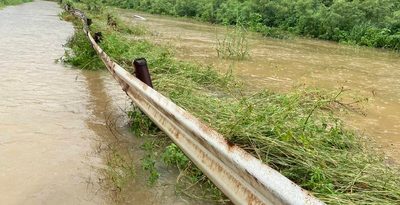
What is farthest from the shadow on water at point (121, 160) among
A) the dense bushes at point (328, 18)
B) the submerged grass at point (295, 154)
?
the dense bushes at point (328, 18)

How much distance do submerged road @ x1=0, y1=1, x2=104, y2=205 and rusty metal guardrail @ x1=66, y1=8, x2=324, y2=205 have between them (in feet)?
2.38

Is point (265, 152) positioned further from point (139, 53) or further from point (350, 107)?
point (139, 53)

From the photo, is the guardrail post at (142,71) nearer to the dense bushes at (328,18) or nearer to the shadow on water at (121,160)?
the shadow on water at (121,160)

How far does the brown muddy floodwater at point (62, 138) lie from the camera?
10.0ft

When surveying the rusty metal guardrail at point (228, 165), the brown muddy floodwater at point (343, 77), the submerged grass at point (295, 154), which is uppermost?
the rusty metal guardrail at point (228, 165)

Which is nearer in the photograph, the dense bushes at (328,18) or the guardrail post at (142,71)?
the guardrail post at (142,71)

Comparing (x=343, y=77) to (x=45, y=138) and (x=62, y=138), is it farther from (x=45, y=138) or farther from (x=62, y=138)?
(x=45, y=138)

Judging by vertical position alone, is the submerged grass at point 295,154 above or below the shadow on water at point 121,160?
above

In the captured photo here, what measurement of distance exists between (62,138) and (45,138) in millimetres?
150

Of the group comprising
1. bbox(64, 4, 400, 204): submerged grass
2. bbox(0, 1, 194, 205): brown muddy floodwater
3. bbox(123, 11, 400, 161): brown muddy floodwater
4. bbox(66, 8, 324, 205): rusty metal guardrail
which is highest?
bbox(66, 8, 324, 205): rusty metal guardrail

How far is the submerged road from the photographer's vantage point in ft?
9.95

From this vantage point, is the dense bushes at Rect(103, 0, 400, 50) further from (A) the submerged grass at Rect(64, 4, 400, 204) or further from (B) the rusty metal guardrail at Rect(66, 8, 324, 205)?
(B) the rusty metal guardrail at Rect(66, 8, 324, 205)

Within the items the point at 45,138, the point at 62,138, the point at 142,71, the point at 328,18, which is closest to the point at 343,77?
the point at 142,71

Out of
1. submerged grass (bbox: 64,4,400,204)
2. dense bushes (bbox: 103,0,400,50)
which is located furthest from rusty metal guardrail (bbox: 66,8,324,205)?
dense bushes (bbox: 103,0,400,50)
